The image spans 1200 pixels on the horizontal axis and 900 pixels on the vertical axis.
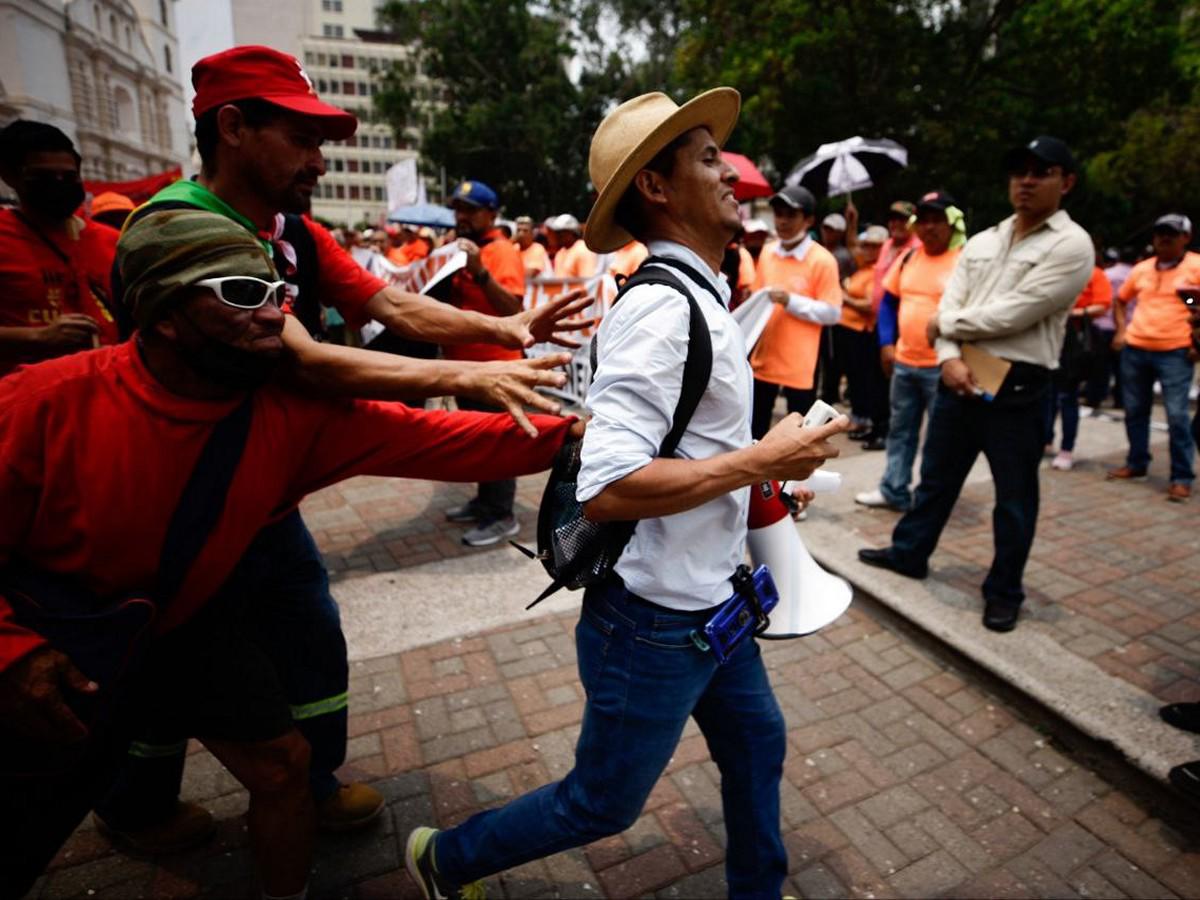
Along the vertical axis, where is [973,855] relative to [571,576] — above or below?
below

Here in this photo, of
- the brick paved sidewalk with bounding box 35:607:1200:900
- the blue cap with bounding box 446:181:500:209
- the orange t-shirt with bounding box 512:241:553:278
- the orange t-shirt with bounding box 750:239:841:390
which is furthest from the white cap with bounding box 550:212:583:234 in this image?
the brick paved sidewalk with bounding box 35:607:1200:900

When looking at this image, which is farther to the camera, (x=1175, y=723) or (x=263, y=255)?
(x=1175, y=723)

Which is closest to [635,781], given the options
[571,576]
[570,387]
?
[571,576]

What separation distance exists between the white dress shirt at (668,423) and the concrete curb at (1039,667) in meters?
2.25

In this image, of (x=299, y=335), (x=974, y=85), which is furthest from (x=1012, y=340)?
(x=974, y=85)

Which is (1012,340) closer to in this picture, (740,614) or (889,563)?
(889,563)

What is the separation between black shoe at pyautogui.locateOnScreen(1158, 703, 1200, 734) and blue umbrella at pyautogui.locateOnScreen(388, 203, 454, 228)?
8.73 meters

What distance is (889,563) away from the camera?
4.61m

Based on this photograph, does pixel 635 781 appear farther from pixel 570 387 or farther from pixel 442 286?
pixel 570 387

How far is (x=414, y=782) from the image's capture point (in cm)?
293

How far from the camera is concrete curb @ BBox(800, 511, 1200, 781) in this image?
9.93 ft

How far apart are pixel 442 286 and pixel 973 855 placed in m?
3.08

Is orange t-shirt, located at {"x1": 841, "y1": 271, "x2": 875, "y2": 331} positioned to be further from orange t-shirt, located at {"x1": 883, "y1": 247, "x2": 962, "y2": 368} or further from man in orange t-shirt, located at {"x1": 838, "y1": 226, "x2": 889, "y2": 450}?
orange t-shirt, located at {"x1": 883, "y1": 247, "x2": 962, "y2": 368}

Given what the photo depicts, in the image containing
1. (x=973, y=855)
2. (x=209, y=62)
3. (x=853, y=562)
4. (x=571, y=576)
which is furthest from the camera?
(x=853, y=562)
